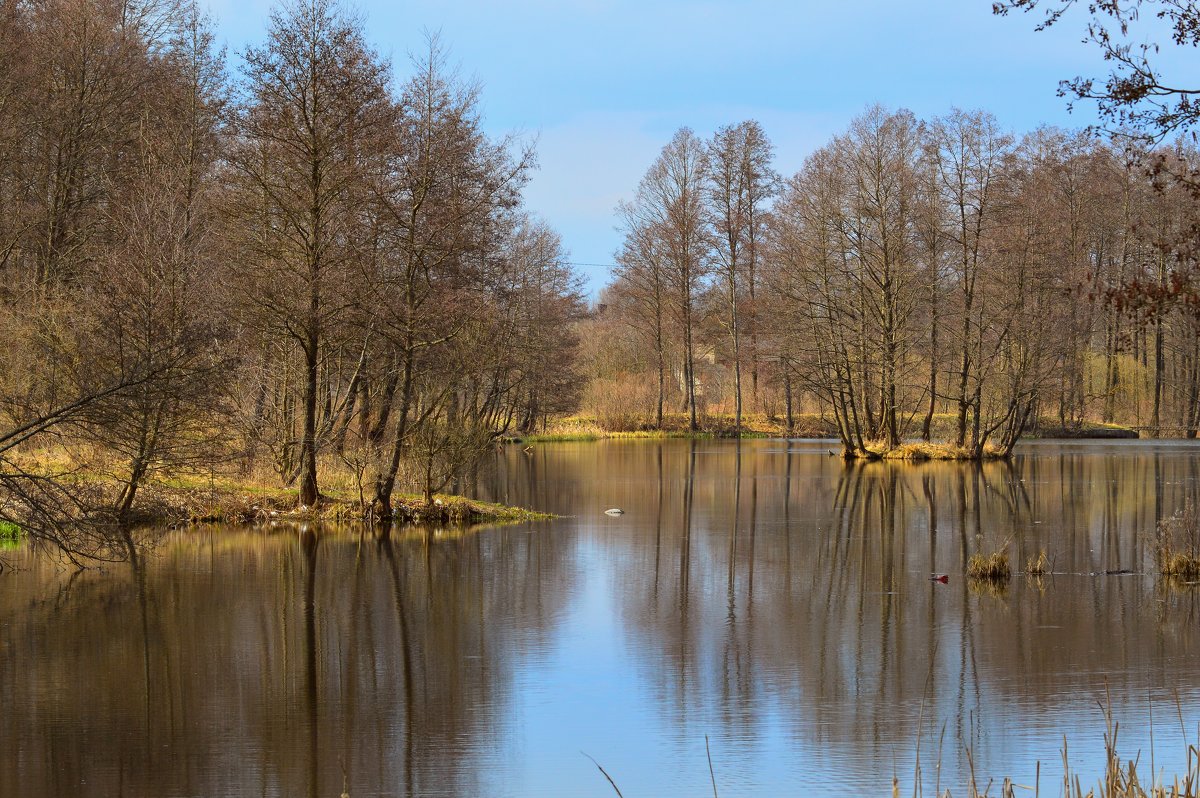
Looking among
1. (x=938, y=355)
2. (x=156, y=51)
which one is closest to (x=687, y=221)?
(x=938, y=355)

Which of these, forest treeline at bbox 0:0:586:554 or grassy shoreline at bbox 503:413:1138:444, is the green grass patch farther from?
grassy shoreline at bbox 503:413:1138:444

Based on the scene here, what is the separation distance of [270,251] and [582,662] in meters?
11.4

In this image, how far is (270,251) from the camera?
65.6ft

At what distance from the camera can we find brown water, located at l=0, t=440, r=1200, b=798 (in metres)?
8.13

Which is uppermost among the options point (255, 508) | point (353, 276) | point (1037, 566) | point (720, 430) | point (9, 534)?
point (353, 276)

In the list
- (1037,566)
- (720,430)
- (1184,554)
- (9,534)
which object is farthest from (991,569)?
(720,430)

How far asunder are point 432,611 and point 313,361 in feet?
26.1

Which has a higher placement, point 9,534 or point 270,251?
point 270,251

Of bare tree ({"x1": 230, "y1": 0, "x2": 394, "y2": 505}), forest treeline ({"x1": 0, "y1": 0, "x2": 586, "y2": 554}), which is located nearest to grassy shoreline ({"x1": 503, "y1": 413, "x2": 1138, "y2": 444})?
forest treeline ({"x1": 0, "y1": 0, "x2": 586, "y2": 554})

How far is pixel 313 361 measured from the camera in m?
20.3

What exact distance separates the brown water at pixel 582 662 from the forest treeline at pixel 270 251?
247 cm

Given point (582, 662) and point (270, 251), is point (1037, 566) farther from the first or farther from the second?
point (270, 251)

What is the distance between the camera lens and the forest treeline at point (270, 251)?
62.0ft

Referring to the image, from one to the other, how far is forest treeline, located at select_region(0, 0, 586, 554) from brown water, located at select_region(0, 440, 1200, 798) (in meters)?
2.47
